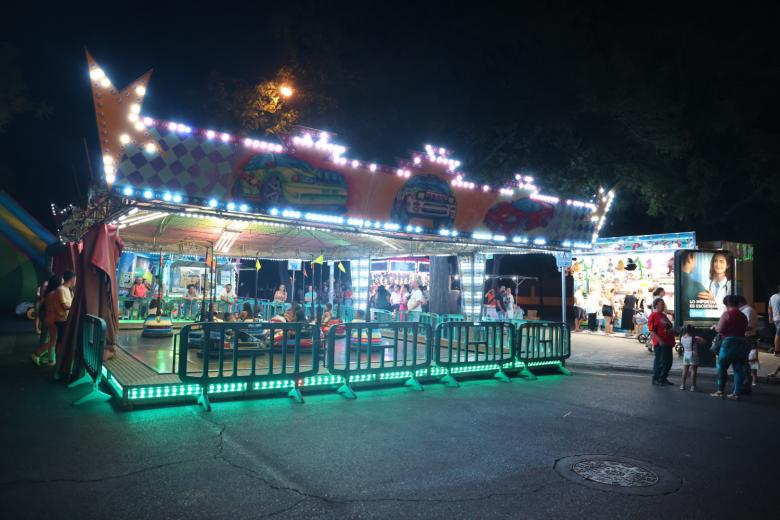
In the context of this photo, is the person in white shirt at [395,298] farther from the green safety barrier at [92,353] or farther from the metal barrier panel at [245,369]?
the green safety barrier at [92,353]

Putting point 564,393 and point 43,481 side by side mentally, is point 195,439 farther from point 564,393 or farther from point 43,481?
point 564,393

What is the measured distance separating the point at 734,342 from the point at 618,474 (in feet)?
19.3

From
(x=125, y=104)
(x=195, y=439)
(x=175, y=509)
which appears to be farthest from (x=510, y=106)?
(x=175, y=509)

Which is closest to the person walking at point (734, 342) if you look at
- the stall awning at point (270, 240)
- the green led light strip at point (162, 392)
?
the stall awning at point (270, 240)

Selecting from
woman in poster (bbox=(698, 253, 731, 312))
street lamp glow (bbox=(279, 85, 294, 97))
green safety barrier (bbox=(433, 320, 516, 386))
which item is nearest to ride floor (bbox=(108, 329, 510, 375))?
green safety barrier (bbox=(433, 320, 516, 386))

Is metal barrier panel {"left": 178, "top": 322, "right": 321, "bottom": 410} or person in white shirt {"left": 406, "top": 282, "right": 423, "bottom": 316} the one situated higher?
person in white shirt {"left": 406, "top": 282, "right": 423, "bottom": 316}

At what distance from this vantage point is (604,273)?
21.7 meters

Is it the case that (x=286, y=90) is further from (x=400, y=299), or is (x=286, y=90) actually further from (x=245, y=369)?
(x=245, y=369)

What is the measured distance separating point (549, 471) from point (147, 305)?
19.9m

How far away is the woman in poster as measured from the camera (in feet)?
43.7

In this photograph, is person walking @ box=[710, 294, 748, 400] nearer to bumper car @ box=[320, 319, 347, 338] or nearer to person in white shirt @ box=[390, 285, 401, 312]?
bumper car @ box=[320, 319, 347, 338]

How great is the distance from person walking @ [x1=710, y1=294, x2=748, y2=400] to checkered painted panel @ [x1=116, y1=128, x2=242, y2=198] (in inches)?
385

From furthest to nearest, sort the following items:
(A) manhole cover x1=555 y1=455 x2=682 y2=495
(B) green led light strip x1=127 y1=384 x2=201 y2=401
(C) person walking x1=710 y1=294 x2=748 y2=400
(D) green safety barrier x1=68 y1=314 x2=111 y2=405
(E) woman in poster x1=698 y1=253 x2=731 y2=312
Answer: (E) woman in poster x1=698 y1=253 x2=731 y2=312 < (C) person walking x1=710 y1=294 x2=748 y2=400 < (D) green safety barrier x1=68 y1=314 x2=111 y2=405 < (B) green led light strip x1=127 y1=384 x2=201 y2=401 < (A) manhole cover x1=555 y1=455 x2=682 y2=495

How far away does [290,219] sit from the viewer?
10078 millimetres
